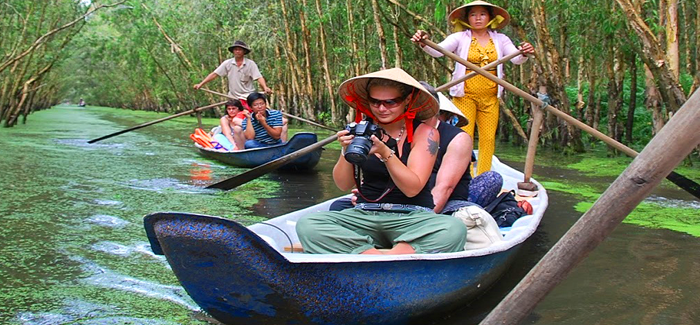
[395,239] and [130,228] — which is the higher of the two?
[395,239]

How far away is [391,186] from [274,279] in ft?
3.12

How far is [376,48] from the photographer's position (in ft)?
58.7

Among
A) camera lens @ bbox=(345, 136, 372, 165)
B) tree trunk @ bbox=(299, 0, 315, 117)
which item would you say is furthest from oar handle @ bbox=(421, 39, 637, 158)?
tree trunk @ bbox=(299, 0, 315, 117)

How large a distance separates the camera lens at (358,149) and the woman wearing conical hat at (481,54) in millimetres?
3210

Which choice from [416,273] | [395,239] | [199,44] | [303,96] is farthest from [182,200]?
[199,44]

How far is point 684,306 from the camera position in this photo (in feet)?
12.7

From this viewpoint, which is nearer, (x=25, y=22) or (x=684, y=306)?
(x=684, y=306)

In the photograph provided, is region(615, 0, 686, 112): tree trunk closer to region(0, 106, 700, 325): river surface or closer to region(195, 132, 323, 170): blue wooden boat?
region(0, 106, 700, 325): river surface

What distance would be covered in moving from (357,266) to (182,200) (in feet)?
14.3

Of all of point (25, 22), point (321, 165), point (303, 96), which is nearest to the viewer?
point (321, 165)

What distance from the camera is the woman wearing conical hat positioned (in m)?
6.21

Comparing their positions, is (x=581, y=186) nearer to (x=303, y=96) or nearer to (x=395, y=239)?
(x=395, y=239)

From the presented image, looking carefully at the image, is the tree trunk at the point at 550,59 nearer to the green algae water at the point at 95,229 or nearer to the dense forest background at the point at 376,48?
the dense forest background at the point at 376,48

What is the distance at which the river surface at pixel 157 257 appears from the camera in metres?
3.68
